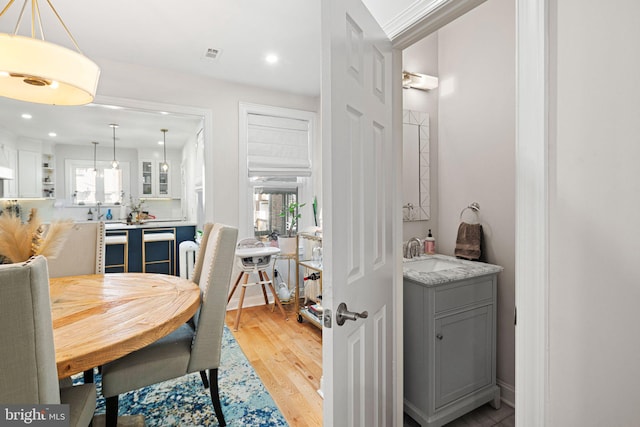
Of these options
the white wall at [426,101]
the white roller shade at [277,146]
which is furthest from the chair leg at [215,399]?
the white roller shade at [277,146]

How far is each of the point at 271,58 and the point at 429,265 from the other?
7.98 ft

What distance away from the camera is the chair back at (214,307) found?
1.65m

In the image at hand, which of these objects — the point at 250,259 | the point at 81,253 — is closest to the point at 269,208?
the point at 250,259

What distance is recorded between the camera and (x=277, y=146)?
3.91 meters

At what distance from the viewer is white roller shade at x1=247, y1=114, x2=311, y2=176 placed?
3750 millimetres

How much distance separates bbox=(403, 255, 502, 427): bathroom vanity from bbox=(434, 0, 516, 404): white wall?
0.15 metres

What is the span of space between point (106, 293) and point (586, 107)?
226cm

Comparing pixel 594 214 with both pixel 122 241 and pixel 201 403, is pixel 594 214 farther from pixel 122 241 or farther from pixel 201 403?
pixel 122 241

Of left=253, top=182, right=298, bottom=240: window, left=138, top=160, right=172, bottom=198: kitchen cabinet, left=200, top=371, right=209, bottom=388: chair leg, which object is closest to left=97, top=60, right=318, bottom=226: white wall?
left=253, top=182, right=298, bottom=240: window

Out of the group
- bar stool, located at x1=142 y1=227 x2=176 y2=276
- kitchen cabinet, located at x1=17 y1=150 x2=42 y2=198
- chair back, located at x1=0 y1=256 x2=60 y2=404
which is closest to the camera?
chair back, located at x1=0 y1=256 x2=60 y2=404

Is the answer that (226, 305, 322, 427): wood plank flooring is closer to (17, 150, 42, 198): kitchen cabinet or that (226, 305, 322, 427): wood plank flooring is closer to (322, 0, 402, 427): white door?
(322, 0, 402, 427): white door

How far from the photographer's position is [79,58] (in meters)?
1.48

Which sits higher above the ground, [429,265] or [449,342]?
[429,265]

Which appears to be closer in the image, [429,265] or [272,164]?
[429,265]
